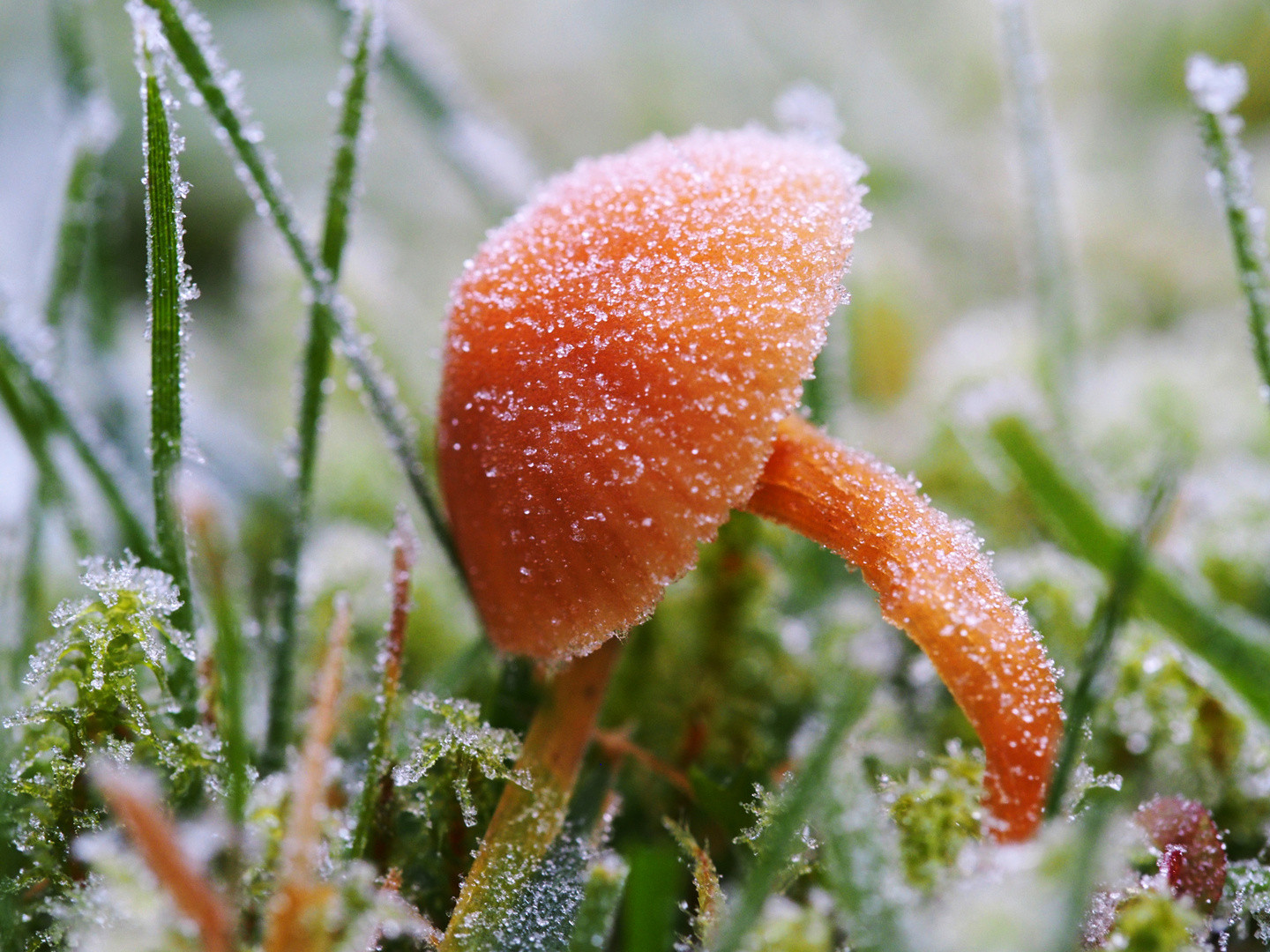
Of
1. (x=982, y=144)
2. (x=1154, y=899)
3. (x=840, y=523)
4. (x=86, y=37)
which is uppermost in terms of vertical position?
(x=982, y=144)

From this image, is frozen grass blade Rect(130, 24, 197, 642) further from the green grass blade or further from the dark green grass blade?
the green grass blade

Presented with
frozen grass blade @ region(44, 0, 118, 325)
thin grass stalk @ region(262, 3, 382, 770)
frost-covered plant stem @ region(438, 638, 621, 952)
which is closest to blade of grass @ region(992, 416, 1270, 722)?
frost-covered plant stem @ region(438, 638, 621, 952)

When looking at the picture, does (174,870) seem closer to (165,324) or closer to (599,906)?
(599,906)

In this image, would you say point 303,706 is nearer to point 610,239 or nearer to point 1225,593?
point 610,239

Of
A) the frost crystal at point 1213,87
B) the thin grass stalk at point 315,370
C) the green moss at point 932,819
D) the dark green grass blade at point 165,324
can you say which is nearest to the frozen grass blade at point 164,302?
the dark green grass blade at point 165,324

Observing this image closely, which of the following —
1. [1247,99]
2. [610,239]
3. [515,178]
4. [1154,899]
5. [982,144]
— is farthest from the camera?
[982,144]

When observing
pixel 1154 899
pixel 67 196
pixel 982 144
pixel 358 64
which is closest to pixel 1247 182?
pixel 1154 899
